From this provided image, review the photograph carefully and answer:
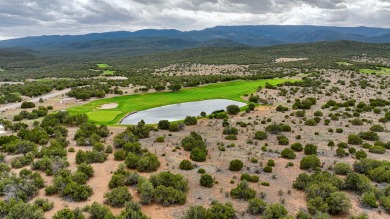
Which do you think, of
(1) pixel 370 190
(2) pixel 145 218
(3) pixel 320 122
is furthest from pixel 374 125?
(2) pixel 145 218

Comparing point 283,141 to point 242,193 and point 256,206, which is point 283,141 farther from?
point 256,206

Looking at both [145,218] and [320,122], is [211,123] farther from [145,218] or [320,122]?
[145,218]

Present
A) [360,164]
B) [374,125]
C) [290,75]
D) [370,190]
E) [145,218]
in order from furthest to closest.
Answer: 1. [290,75]
2. [374,125]
3. [360,164]
4. [370,190]
5. [145,218]

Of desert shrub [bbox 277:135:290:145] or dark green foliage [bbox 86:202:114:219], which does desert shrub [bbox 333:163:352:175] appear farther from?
dark green foliage [bbox 86:202:114:219]

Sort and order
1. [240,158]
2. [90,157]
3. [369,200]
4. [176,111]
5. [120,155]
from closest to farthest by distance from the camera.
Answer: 1. [369,200]
2. [90,157]
3. [120,155]
4. [240,158]
5. [176,111]

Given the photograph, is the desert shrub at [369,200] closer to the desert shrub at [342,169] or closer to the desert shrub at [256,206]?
the desert shrub at [342,169]

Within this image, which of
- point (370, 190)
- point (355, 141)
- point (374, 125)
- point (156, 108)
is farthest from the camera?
point (156, 108)

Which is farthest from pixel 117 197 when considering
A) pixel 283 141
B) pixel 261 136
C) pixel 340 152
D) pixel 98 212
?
pixel 340 152
